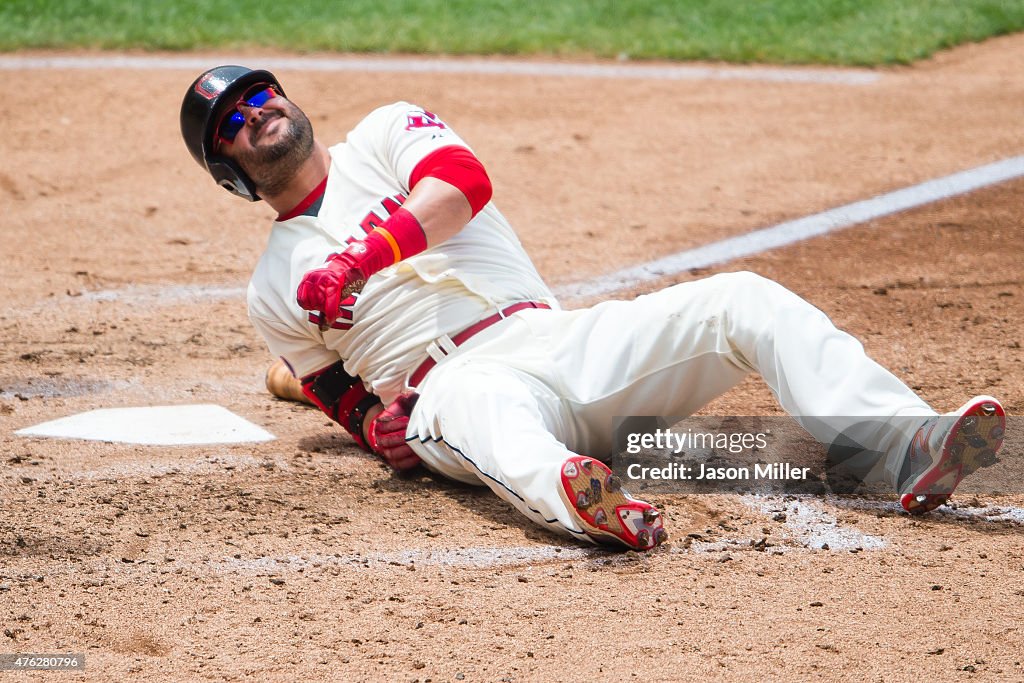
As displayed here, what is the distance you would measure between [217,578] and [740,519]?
1.26 m

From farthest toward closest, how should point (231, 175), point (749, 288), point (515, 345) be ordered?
point (231, 175) → point (515, 345) → point (749, 288)

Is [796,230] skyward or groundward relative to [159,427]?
skyward

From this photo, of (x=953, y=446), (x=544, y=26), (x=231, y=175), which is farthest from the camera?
(x=544, y=26)

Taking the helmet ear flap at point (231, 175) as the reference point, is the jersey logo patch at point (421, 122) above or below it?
above

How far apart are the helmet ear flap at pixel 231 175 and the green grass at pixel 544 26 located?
197 inches

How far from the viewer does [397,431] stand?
3451mm

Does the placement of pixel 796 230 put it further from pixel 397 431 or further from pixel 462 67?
pixel 462 67

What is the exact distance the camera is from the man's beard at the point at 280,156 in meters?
3.55

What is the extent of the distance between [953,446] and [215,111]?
209 centimetres

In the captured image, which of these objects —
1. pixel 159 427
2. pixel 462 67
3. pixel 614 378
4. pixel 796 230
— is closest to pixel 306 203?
pixel 159 427

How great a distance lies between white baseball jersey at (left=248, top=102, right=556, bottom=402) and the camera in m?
3.50

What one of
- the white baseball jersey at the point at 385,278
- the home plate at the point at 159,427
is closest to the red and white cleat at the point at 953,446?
the white baseball jersey at the point at 385,278

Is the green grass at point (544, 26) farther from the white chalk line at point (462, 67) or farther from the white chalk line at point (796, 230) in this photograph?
the white chalk line at point (796, 230)

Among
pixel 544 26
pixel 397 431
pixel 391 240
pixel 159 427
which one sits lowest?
pixel 159 427
